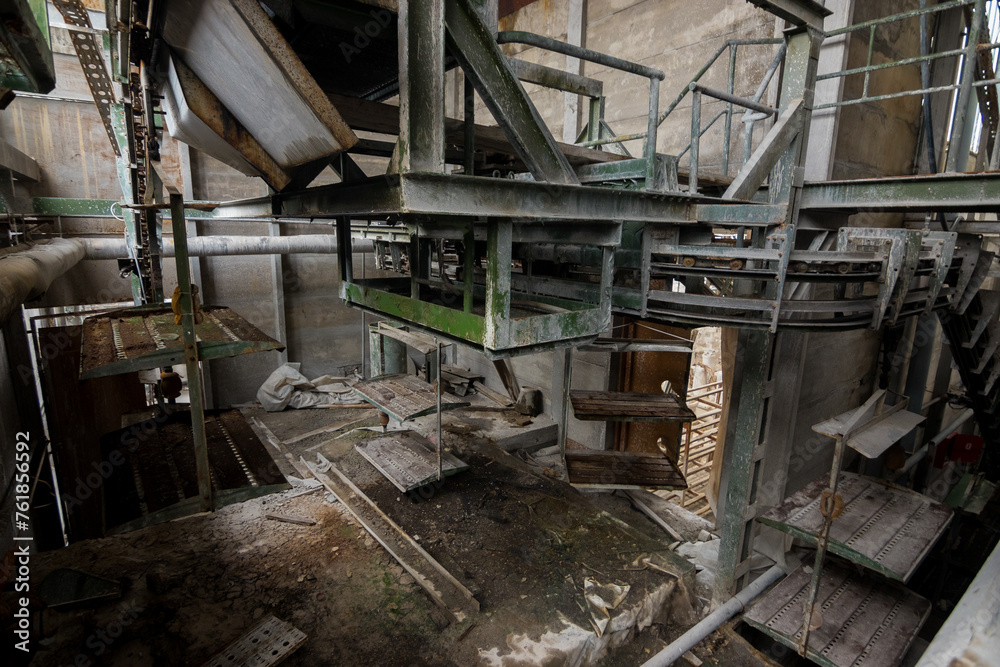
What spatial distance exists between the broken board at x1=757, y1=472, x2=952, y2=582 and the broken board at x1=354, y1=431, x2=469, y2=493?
11.5 feet

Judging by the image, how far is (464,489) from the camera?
5.93 m

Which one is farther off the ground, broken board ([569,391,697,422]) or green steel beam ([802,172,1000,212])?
green steel beam ([802,172,1000,212])

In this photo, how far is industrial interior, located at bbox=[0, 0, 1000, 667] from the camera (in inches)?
96.4

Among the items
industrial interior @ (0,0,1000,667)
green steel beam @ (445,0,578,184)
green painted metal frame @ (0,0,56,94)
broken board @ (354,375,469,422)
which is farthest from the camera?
broken board @ (354,375,469,422)

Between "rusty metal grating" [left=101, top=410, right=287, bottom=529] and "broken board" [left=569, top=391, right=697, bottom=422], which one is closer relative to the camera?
"rusty metal grating" [left=101, top=410, right=287, bottom=529]

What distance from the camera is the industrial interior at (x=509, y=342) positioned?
245cm

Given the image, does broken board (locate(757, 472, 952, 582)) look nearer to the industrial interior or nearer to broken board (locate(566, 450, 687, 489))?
the industrial interior

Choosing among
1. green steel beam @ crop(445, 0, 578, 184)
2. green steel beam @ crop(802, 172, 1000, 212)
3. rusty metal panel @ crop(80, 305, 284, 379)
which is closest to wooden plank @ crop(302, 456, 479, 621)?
rusty metal panel @ crop(80, 305, 284, 379)

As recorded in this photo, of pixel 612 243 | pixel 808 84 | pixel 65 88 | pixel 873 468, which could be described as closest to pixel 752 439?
pixel 612 243

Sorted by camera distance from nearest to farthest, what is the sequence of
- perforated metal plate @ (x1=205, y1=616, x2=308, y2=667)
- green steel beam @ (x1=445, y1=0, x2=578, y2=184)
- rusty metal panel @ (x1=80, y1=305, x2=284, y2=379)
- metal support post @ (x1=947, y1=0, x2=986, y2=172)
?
green steel beam @ (x1=445, y1=0, x2=578, y2=184)
rusty metal panel @ (x1=80, y1=305, x2=284, y2=379)
metal support post @ (x1=947, y1=0, x2=986, y2=172)
perforated metal plate @ (x1=205, y1=616, x2=308, y2=667)

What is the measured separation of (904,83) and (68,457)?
34.8ft

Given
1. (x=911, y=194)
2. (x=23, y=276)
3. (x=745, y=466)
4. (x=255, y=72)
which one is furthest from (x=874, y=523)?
(x=23, y=276)

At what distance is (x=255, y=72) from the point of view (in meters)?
2.16

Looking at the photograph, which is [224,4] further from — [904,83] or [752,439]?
[904,83]
